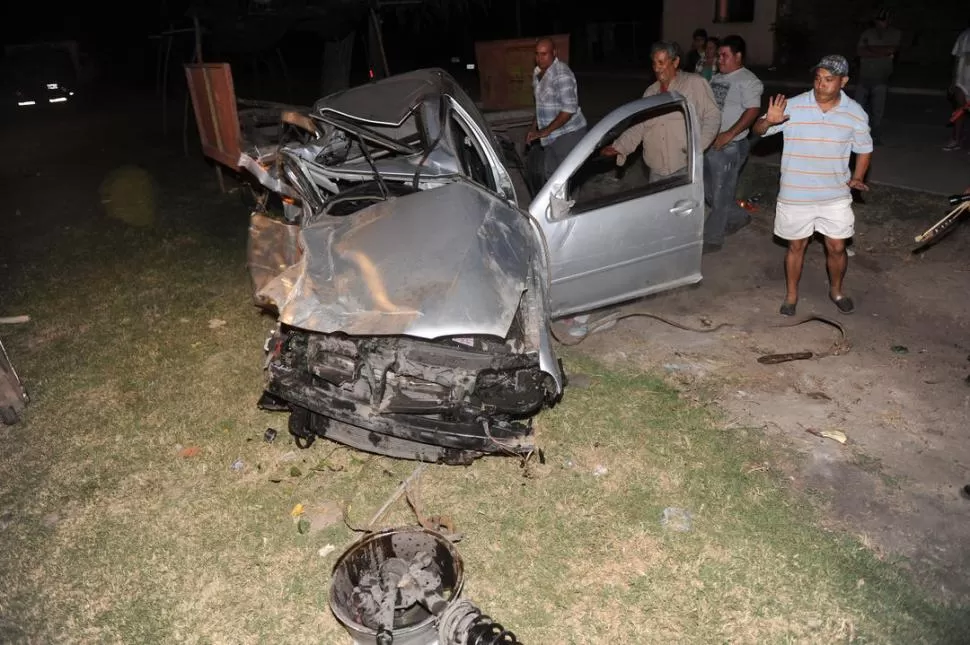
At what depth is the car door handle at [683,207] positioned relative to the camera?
184 inches

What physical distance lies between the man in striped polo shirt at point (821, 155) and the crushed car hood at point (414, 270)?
6.79 feet

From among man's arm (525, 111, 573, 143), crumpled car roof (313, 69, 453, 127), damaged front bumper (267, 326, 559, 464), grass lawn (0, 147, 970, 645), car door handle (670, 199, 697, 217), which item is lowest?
grass lawn (0, 147, 970, 645)

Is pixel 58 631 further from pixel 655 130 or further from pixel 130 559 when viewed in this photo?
pixel 655 130

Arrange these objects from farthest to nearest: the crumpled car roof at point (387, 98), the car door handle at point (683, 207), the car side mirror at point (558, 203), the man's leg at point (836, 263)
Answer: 1. the man's leg at point (836, 263)
2. the crumpled car roof at point (387, 98)
3. the car door handle at point (683, 207)
4. the car side mirror at point (558, 203)

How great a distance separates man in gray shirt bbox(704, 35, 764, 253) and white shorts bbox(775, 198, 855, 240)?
3.37 ft

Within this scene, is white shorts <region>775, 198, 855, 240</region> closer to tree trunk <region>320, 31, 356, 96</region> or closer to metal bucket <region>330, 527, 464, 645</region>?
metal bucket <region>330, 527, 464, 645</region>

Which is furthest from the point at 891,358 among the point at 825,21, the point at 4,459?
the point at 825,21

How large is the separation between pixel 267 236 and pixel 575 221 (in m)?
2.20

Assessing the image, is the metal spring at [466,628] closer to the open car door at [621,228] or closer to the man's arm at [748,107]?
the open car door at [621,228]

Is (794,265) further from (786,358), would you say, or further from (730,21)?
(730,21)

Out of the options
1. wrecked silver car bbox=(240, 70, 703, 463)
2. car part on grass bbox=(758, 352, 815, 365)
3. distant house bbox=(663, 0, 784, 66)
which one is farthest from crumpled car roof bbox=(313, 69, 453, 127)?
distant house bbox=(663, 0, 784, 66)

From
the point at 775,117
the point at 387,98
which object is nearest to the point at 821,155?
the point at 775,117

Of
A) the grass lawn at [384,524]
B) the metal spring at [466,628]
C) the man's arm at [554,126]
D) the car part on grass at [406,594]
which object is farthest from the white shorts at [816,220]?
the metal spring at [466,628]

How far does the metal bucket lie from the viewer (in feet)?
8.52
